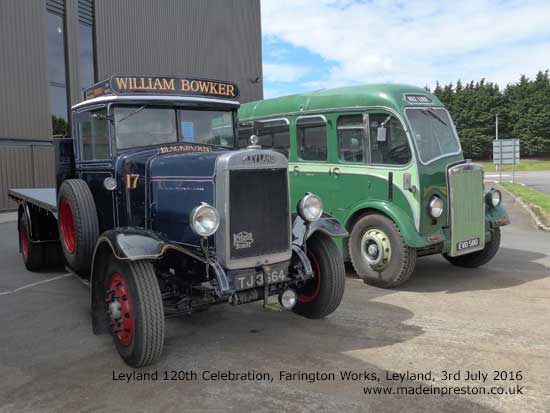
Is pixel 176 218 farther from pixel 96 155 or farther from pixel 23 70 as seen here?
pixel 23 70

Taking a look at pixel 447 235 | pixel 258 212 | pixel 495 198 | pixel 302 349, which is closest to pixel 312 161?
pixel 447 235

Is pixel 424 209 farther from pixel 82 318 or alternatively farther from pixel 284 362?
pixel 82 318

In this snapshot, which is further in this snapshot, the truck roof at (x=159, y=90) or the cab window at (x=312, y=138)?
the cab window at (x=312, y=138)

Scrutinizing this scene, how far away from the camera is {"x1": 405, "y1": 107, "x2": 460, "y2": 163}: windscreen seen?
6.41 meters

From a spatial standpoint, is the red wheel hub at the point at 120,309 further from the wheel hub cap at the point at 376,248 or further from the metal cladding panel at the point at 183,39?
the metal cladding panel at the point at 183,39

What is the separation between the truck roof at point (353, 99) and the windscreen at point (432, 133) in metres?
0.14

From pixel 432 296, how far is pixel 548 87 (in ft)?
190

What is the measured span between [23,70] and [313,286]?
1583 cm

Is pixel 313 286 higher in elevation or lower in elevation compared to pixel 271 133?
lower

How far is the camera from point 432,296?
19.4 ft

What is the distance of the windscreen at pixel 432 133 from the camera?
6414mm

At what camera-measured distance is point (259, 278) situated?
13.5 ft

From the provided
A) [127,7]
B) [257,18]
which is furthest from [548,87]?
[127,7]

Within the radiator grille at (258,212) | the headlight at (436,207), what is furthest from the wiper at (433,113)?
the radiator grille at (258,212)
